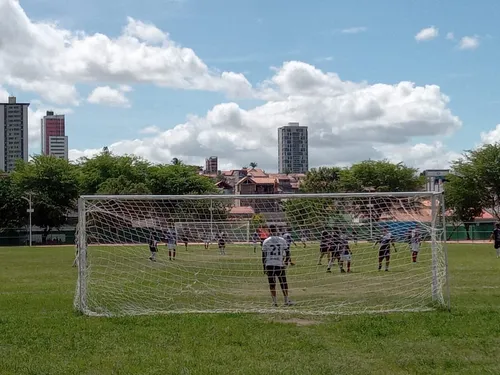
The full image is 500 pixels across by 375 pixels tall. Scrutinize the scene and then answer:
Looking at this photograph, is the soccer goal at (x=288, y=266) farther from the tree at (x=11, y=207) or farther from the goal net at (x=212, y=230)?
the tree at (x=11, y=207)

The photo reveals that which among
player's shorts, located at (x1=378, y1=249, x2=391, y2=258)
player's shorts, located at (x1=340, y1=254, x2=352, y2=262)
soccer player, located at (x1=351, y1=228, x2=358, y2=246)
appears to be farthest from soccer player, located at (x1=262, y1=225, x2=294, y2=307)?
player's shorts, located at (x1=378, y1=249, x2=391, y2=258)

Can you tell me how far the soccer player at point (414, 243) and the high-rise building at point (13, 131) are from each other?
174943mm

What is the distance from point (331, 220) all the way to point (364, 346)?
9.70 m

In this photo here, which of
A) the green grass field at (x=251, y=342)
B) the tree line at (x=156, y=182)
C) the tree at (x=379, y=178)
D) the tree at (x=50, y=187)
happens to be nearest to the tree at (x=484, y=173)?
the tree line at (x=156, y=182)

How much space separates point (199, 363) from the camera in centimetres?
880

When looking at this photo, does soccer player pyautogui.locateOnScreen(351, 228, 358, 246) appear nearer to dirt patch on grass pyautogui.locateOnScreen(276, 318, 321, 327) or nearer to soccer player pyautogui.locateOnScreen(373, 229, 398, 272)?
soccer player pyautogui.locateOnScreen(373, 229, 398, 272)

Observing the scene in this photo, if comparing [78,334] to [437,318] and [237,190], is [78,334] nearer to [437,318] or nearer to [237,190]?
[437,318]

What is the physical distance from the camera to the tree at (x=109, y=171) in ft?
248

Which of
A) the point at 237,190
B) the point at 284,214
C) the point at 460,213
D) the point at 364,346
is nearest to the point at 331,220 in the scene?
the point at 284,214

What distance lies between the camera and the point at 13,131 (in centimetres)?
18600

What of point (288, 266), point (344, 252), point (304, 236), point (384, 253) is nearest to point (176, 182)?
point (384, 253)

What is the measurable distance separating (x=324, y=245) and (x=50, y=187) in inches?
2235

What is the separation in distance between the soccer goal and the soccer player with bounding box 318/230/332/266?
0.07 m

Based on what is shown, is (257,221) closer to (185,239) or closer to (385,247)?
(185,239)
